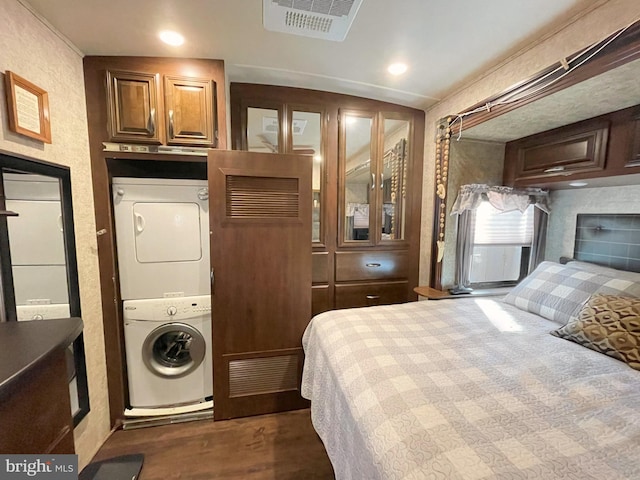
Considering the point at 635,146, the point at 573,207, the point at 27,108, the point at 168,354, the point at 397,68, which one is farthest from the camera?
the point at 573,207

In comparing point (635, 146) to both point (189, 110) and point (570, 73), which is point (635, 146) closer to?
point (570, 73)

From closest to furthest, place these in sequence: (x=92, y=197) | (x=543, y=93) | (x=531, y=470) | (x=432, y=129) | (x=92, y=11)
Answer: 1. (x=531, y=470)
2. (x=92, y=11)
3. (x=543, y=93)
4. (x=92, y=197)
5. (x=432, y=129)

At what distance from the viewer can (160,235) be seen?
1.92m

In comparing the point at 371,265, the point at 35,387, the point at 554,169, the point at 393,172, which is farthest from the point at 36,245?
the point at 554,169

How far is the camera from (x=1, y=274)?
1134 mm

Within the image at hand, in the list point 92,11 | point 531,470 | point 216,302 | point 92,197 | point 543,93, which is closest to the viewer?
point 531,470

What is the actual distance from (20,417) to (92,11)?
5.80ft

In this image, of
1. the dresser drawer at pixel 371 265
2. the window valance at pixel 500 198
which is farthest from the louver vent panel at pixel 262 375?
the window valance at pixel 500 198

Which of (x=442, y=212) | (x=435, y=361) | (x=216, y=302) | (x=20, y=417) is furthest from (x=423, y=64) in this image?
(x=20, y=417)

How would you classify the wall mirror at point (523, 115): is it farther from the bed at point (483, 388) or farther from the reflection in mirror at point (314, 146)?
the reflection in mirror at point (314, 146)

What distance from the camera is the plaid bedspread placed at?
→ 0.74 m

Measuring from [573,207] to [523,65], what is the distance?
134 cm

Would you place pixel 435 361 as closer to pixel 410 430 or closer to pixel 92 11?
pixel 410 430

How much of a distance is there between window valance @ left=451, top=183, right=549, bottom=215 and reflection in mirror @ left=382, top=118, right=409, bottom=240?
19.5 inches
